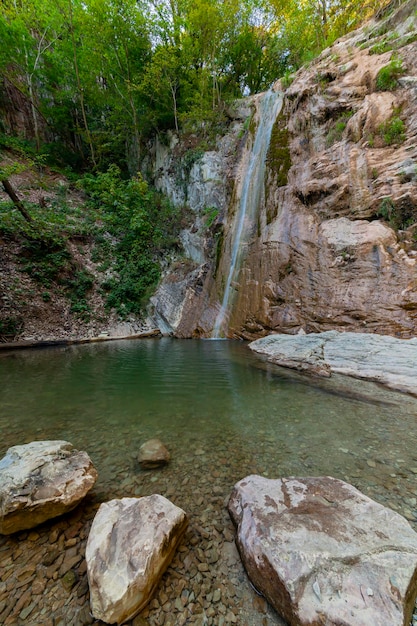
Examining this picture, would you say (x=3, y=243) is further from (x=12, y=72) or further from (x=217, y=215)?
(x=12, y=72)

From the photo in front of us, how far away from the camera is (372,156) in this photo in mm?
8117

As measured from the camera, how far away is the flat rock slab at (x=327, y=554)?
1.16m

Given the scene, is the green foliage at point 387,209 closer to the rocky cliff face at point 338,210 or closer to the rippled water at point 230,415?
the rocky cliff face at point 338,210

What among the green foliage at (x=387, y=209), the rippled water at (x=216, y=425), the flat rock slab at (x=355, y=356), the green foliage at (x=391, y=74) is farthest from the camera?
the green foliage at (x=391, y=74)

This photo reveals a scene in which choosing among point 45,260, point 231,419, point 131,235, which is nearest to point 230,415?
Answer: point 231,419

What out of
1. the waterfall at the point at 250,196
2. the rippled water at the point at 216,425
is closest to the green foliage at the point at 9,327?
the rippled water at the point at 216,425

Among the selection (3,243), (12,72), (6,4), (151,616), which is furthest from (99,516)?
(6,4)

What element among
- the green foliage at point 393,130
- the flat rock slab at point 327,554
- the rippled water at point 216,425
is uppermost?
the green foliage at point 393,130

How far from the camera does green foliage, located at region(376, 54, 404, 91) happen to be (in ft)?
27.0

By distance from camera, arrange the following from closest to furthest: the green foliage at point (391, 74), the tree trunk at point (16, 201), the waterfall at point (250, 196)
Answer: the green foliage at point (391, 74), the tree trunk at point (16, 201), the waterfall at point (250, 196)

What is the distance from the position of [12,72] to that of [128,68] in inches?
391

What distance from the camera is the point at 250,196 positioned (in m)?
12.2

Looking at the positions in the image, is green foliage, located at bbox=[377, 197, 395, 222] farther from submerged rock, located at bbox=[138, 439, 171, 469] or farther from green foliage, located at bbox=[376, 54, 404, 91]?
submerged rock, located at bbox=[138, 439, 171, 469]

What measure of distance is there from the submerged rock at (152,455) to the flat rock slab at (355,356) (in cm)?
428
